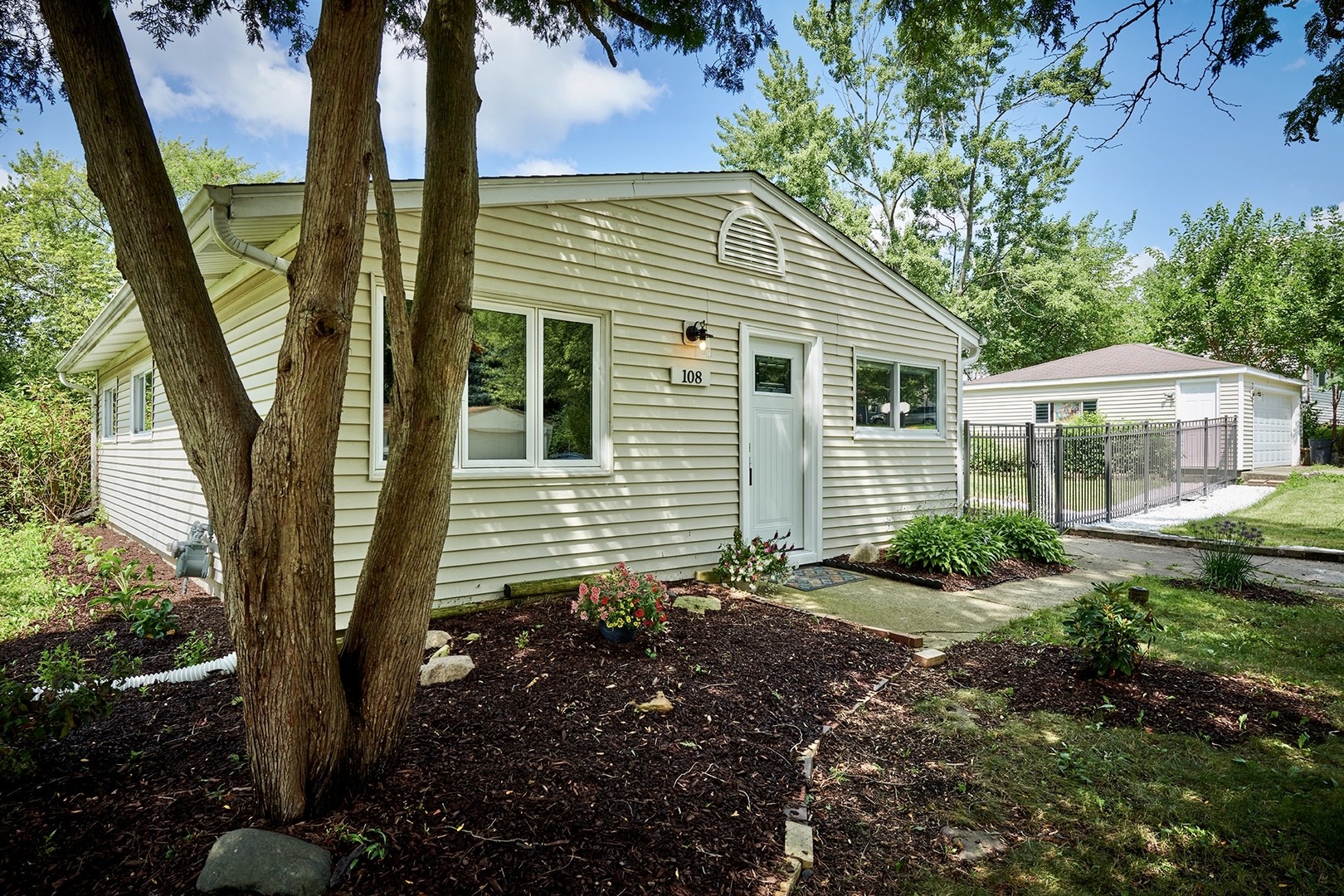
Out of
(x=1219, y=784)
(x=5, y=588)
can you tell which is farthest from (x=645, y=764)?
(x=5, y=588)

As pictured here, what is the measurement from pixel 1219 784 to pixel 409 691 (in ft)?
11.6

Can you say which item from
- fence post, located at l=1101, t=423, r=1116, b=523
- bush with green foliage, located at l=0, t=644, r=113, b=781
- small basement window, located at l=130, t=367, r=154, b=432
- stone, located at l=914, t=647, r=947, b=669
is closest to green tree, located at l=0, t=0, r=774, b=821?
bush with green foliage, located at l=0, t=644, r=113, b=781

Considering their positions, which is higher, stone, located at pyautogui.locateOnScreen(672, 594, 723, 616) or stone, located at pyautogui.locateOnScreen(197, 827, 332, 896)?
stone, located at pyautogui.locateOnScreen(197, 827, 332, 896)

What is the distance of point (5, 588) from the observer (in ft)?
19.8

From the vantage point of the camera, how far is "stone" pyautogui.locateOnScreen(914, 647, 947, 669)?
14.8 feet

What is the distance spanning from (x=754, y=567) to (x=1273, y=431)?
22.9m

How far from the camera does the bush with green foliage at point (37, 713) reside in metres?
2.32

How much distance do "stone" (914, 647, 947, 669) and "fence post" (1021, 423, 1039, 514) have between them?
21.8 feet

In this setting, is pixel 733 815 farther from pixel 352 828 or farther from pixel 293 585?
pixel 293 585

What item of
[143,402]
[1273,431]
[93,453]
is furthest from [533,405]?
[1273,431]

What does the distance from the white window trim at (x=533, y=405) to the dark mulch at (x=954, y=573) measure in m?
3.28

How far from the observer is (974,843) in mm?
2541

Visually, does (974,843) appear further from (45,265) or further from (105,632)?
(45,265)

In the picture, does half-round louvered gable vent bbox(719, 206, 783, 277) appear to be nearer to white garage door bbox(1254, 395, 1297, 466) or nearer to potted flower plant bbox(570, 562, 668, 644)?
potted flower plant bbox(570, 562, 668, 644)
